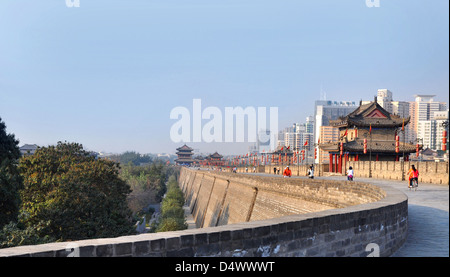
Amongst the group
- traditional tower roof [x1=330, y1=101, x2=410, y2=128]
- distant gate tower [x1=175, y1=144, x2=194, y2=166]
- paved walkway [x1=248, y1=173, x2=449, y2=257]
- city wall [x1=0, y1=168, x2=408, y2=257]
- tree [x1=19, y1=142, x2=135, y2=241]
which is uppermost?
traditional tower roof [x1=330, y1=101, x2=410, y2=128]

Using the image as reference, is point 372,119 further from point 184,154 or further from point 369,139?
point 184,154

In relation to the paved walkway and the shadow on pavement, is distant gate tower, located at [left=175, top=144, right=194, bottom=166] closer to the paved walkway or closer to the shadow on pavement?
the paved walkway

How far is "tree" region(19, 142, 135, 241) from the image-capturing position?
59.7ft

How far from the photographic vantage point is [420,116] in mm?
152000

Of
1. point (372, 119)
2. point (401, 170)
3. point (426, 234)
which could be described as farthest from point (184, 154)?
point (426, 234)

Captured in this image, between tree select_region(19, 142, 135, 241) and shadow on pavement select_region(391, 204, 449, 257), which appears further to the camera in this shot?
tree select_region(19, 142, 135, 241)

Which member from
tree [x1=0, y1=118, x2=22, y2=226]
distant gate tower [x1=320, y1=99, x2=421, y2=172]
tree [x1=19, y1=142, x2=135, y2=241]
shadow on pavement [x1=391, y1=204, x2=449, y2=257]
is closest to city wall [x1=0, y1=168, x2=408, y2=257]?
shadow on pavement [x1=391, y1=204, x2=449, y2=257]

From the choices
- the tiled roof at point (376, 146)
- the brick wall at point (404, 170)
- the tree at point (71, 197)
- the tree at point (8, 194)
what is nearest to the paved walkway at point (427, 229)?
the brick wall at point (404, 170)

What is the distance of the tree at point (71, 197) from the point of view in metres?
18.2

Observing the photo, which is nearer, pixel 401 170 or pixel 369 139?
pixel 401 170

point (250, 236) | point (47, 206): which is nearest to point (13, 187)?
point (47, 206)

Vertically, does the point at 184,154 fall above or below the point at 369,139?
below

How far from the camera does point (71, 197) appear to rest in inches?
744
